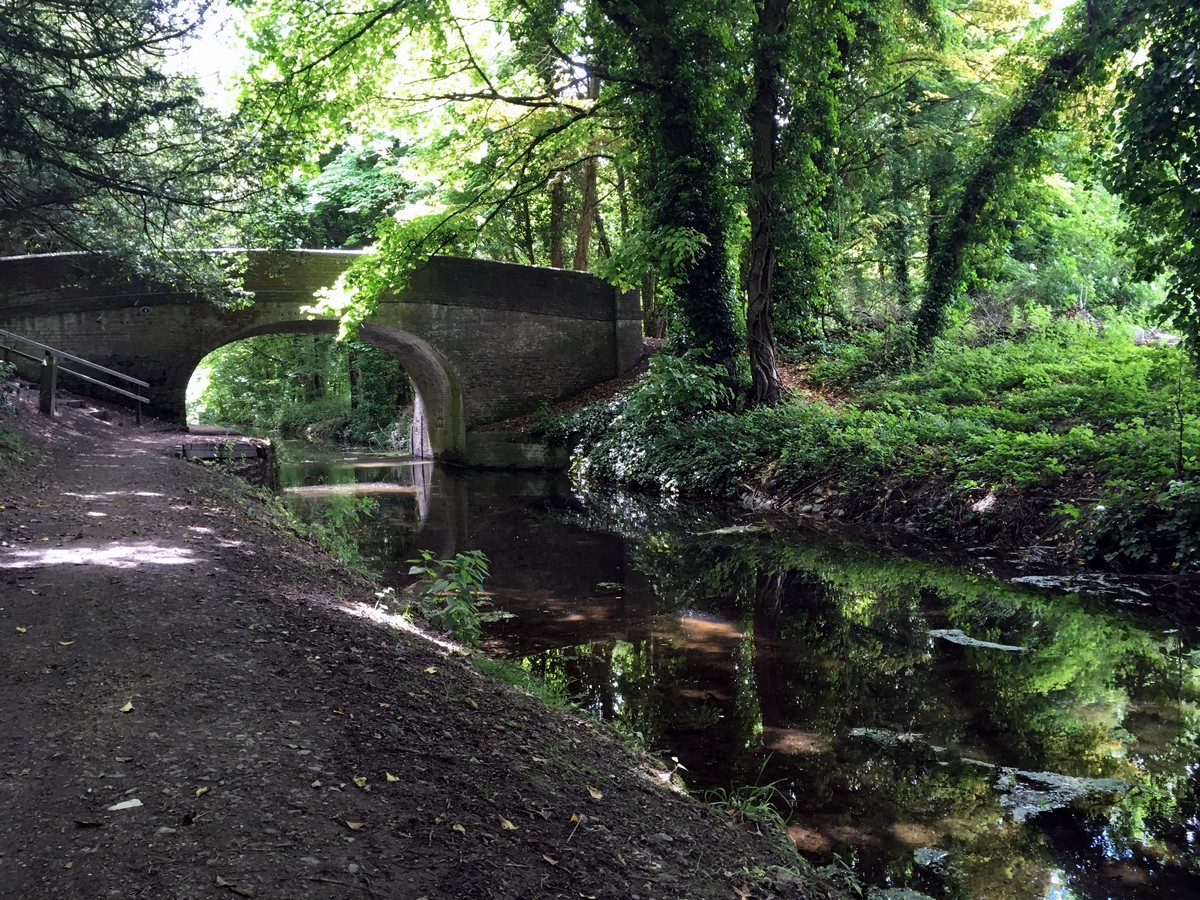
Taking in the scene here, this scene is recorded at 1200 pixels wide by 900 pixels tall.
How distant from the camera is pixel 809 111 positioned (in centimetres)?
1231

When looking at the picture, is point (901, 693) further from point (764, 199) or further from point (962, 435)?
point (764, 199)

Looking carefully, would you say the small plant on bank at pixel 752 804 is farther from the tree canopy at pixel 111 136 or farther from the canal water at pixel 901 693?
the tree canopy at pixel 111 136

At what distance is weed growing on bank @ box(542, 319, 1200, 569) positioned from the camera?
7703 mm

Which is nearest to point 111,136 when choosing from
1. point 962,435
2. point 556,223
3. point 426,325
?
point 962,435

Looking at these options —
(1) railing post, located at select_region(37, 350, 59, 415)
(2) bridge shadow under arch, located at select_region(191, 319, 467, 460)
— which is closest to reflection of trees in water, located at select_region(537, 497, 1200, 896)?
(1) railing post, located at select_region(37, 350, 59, 415)

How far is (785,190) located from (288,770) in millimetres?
11181

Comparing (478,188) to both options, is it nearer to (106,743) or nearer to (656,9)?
(656,9)

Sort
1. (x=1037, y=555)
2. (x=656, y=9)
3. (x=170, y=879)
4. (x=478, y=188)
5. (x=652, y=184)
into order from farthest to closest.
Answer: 1. (x=478, y=188)
2. (x=652, y=184)
3. (x=656, y=9)
4. (x=1037, y=555)
5. (x=170, y=879)

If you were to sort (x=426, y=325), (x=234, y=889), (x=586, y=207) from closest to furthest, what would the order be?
(x=234, y=889), (x=426, y=325), (x=586, y=207)

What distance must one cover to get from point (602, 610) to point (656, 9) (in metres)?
8.47

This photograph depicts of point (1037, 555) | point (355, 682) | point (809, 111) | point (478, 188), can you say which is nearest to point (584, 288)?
point (478, 188)

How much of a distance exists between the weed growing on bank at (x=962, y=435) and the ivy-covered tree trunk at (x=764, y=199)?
0.66 m

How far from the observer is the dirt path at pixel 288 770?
225cm

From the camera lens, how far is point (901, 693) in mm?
4980
